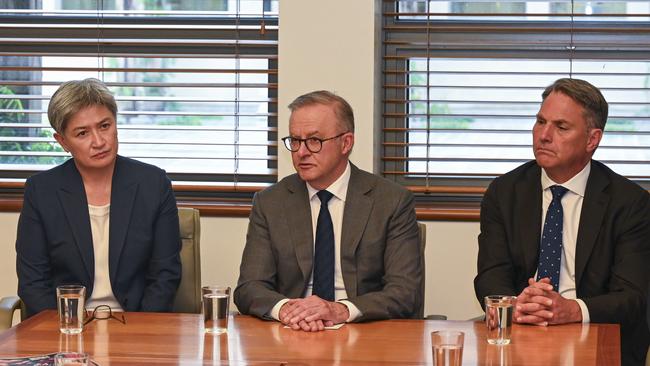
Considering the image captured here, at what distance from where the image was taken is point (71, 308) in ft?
9.38

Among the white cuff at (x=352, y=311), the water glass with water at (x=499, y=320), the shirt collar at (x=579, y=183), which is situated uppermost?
the shirt collar at (x=579, y=183)

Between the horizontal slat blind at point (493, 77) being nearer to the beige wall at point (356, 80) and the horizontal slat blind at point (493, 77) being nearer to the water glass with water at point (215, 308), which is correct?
the beige wall at point (356, 80)

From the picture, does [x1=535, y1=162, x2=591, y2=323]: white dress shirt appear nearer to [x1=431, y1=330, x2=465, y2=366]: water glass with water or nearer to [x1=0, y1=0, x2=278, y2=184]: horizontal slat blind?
[x1=431, y1=330, x2=465, y2=366]: water glass with water

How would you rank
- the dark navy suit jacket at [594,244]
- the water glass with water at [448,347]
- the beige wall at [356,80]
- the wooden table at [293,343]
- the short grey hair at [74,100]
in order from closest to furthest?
the water glass with water at [448,347], the wooden table at [293,343], the dark navy suit jacket at [594,244], the short grey hair at [74,100], the beige wall at [356,80]

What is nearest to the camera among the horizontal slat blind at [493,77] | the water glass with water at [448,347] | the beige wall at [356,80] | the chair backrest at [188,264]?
the water glass with water at [448,347]

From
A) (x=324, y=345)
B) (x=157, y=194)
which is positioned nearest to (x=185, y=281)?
(x=157, y=194)

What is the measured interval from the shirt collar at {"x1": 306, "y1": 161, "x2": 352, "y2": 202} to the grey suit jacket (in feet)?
0.10

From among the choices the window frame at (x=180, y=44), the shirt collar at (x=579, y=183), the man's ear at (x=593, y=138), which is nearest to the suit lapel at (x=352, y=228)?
the shirt collar at (x=579, y=183)

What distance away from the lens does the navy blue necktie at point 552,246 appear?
11.6ft

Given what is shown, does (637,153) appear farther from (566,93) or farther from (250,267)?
(250,267)

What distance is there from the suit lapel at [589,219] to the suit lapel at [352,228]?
714mm

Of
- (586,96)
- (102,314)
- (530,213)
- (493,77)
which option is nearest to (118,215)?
(102,314)

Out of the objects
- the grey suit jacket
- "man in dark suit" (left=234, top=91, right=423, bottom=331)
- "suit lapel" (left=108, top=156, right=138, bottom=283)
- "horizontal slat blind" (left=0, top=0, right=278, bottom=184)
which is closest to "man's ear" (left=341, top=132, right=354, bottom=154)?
"man in dark suit" (left=234, top=91, right=423, bottom=331)

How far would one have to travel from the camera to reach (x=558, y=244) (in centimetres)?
354
